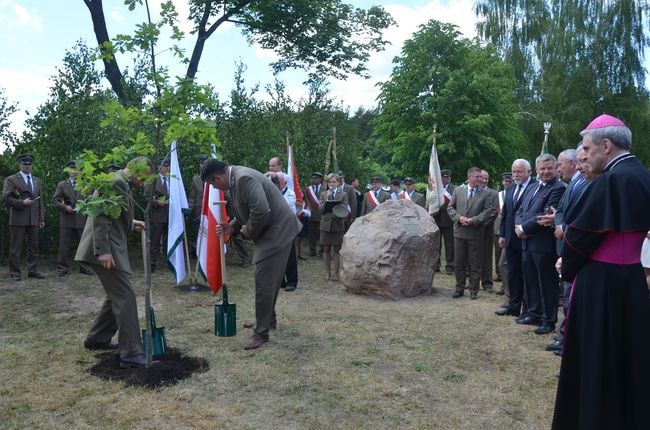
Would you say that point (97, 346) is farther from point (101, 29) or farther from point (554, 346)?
point (101, 29)

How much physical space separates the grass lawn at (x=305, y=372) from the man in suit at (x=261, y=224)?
456mm

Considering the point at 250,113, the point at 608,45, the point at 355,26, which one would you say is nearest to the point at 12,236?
the point at 250,113

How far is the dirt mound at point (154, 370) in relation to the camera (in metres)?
4.74

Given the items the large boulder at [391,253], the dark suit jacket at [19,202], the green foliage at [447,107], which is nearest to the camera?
the large boulder at [391,253]

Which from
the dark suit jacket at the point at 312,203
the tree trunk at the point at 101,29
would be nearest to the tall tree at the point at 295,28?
the tree trunk at the point at 101,29

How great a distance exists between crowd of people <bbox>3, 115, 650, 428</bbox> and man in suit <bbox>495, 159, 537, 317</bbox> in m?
0.02

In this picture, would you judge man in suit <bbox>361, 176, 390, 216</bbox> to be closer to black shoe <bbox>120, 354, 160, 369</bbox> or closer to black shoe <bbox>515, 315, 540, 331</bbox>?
black shoe <bbox>515, 315, 540, 331</bbox>

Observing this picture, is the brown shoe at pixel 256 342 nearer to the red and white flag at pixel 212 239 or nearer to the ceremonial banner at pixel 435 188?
the red and white flag at pixel 212 239

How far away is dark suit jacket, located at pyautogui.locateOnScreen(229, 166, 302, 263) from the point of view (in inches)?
226

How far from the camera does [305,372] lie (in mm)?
5117

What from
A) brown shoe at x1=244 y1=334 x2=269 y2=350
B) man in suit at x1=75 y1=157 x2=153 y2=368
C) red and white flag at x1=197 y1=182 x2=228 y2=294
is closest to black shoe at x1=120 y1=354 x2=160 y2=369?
man in suit at x1=75 y1=157 x2=153 y2=368

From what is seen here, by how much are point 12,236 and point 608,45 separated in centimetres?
2978

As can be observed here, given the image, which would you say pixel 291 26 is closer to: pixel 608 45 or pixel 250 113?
pixel 250 113

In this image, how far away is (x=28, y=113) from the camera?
11445 mm
